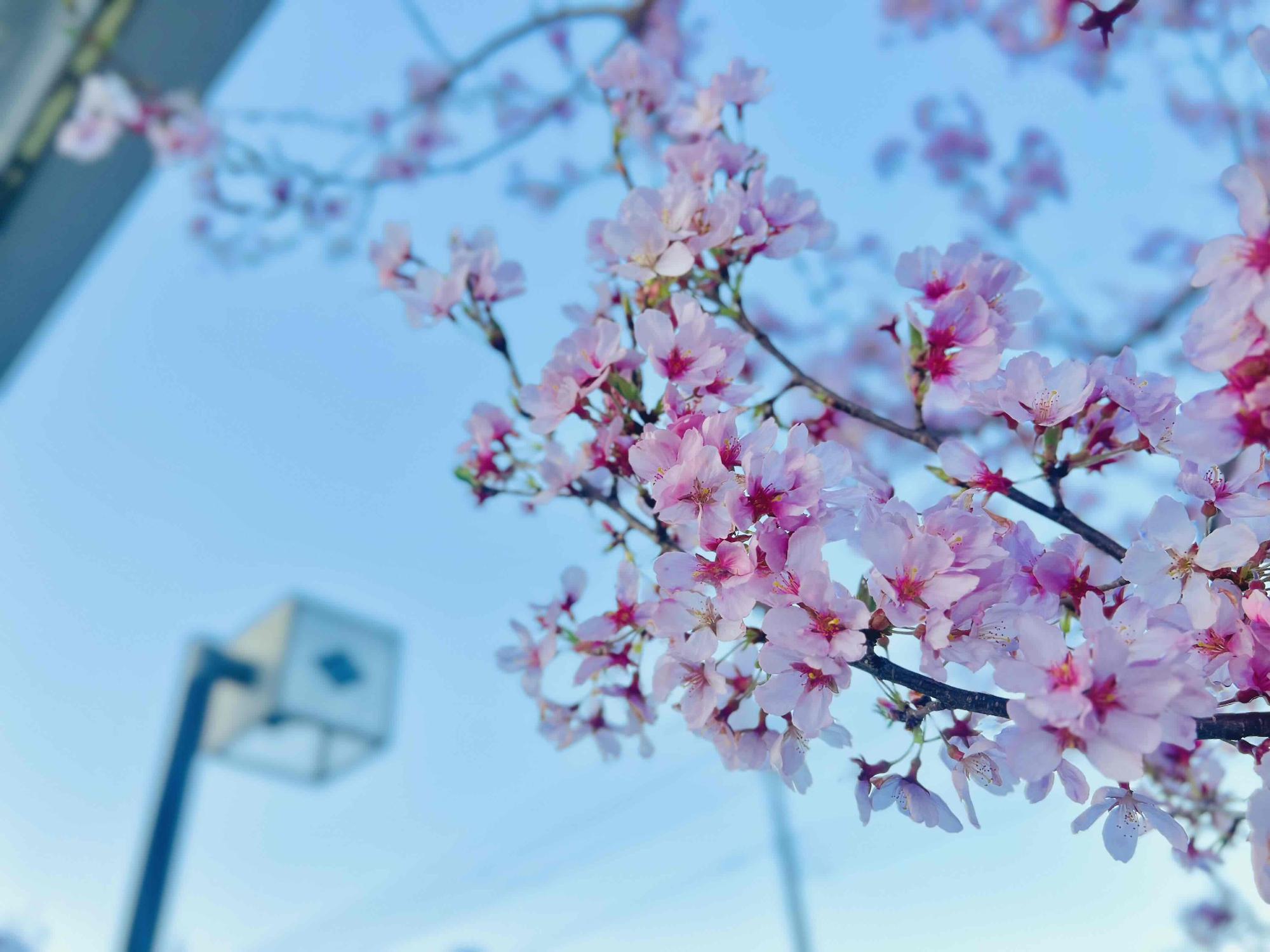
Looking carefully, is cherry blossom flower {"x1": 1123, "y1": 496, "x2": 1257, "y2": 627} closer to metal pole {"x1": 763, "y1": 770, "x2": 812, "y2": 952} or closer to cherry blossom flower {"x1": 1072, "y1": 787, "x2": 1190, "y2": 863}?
cherry blossom flower {"x1": 1072, "y1": 787, "x2": 1190, "y2": 863}

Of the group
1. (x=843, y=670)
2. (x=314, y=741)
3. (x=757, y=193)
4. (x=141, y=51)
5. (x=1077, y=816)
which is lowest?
(x=1077, y=816)

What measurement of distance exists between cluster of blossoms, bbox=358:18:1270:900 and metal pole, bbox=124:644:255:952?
2.73 meters

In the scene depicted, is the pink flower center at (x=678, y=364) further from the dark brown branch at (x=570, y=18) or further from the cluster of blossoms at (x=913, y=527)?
the dark brown branch at (x=570, y=18)

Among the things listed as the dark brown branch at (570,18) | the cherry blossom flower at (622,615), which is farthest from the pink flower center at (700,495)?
the dark brown branch at (570,18)

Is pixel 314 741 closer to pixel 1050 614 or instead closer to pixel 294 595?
pixel 294 595

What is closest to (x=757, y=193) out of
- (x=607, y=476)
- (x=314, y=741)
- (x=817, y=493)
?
(x=607, y=476)

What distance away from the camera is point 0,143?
3.33 meters

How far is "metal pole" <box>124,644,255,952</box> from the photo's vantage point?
289 cm

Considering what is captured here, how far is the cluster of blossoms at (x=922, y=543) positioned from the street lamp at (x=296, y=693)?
3.32 m

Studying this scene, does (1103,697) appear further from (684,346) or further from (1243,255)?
(684,346)

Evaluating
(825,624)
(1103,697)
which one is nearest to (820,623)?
(825,624)

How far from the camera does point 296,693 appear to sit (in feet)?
13.7

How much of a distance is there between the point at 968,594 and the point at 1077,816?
0.24 m

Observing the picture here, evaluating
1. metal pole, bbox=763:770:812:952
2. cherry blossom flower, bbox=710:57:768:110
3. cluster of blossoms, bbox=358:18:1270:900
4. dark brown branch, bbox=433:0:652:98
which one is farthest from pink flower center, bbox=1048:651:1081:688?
metal pole, bbox=763:770:812:952
